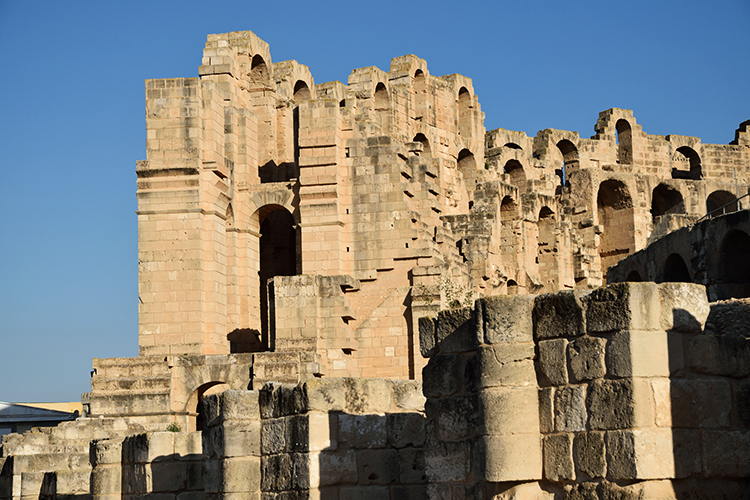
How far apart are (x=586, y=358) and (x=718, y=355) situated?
3.33ft

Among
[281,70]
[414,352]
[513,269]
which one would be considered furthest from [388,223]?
[513,269]

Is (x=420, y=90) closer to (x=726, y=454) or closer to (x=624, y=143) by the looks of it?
(x=624, y=143)

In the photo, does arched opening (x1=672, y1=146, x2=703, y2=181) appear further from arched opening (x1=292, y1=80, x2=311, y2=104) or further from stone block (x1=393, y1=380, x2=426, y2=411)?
stone block (x1=393, y1=380, x2=426, y2=411)

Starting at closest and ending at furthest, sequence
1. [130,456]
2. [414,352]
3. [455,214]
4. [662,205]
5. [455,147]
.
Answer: [130,456] → [414,352] → [455,214] → [455,147] → [662,205]

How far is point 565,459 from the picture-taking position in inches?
304

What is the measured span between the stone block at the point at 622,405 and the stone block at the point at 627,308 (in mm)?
387

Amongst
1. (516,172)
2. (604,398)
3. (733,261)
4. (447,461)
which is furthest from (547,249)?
(604,398)

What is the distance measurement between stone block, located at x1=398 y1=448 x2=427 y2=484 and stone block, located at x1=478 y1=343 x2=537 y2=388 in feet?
9.28

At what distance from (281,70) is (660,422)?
26.0 m

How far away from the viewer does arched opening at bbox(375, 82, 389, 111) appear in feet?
→ 114

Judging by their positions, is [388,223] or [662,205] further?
[662,205]

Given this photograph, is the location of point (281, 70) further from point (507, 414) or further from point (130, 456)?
point (507, 414)

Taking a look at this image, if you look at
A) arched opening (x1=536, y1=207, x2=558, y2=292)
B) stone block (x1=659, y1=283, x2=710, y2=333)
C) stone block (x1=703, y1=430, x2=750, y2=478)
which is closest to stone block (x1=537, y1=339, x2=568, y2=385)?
stone block (x1=659, y1=283, x2=710, y2=333)

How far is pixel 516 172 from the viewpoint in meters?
42.2
